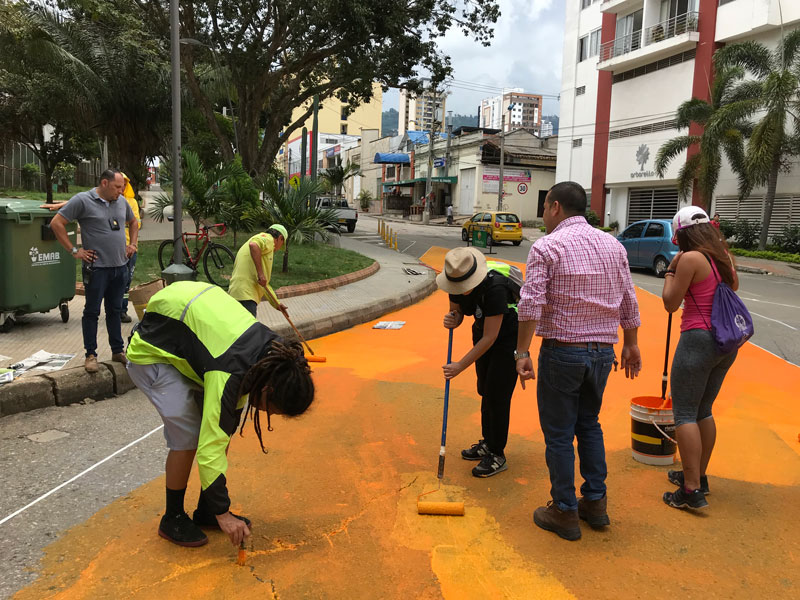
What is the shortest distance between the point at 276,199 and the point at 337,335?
17.2 feet

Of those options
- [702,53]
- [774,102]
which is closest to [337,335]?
[774,102]

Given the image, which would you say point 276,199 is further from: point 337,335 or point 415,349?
point 415,349

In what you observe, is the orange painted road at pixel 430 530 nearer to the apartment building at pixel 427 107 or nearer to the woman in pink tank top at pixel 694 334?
the woman in pink tank top at pixel 694 334

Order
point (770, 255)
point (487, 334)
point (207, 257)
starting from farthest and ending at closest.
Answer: point (770, 255) → point (207, 257) → point (487, 334)

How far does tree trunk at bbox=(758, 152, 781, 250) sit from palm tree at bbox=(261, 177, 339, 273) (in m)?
16.6

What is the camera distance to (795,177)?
913 inches

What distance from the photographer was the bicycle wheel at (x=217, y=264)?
11414mm

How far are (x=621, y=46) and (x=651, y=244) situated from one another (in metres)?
19.4

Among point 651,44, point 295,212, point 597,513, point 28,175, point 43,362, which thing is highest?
point 651,44

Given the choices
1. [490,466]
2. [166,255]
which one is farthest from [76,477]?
[166,255]

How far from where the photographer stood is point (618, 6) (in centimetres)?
3186

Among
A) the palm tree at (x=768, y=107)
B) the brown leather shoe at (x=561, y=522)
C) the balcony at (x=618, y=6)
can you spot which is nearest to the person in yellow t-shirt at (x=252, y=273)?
the brown leather shoe at (x=561, y=522)

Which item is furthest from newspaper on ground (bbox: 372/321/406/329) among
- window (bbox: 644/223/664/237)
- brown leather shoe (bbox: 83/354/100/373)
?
window (bbox: 644/223/664/237)

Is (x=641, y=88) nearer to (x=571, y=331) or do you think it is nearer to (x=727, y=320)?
(x=727, y=320)
